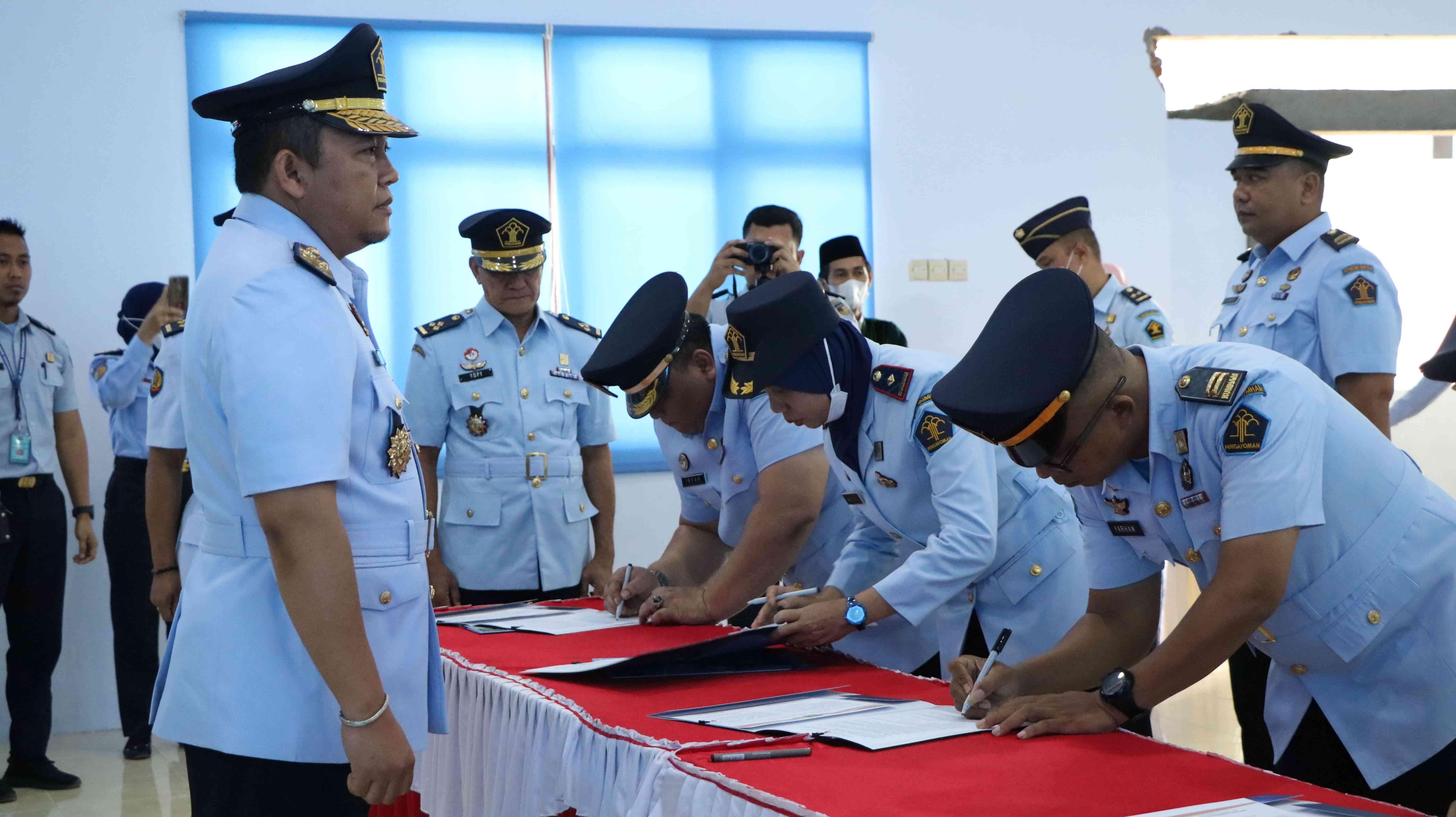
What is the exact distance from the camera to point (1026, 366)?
4.66 ft

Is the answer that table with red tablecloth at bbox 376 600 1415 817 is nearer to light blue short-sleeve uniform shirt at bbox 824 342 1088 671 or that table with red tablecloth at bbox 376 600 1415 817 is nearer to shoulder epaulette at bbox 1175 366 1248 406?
light blue short-sleeve uniform shirt at bbox 824 342 1088 671

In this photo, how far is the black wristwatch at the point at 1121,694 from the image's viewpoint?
1504 mm

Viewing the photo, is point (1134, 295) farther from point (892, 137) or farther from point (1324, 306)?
point (892, 137)

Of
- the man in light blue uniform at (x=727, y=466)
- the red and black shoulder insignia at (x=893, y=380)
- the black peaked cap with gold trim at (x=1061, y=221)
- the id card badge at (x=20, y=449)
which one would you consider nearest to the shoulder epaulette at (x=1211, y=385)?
the red and black shoulder insignia at (x=893, y=380)

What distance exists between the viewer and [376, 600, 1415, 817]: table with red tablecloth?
130 centimetres

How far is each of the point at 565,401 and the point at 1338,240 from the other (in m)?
2.01

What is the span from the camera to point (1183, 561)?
5.41ft

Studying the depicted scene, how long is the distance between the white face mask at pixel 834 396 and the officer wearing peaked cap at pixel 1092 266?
2060 millimetres

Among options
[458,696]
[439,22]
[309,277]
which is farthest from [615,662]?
[439,22]

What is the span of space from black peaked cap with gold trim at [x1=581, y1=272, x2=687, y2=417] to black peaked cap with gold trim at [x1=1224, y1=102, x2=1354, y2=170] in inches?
55.3

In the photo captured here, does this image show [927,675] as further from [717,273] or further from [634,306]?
[717,273]

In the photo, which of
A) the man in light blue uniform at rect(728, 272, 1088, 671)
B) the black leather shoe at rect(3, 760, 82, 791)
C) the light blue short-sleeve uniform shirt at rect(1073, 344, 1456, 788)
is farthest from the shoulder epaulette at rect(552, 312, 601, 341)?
the black leather shoe at rect(3, 760, 82, 791)

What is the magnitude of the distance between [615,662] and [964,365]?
2.50 feet

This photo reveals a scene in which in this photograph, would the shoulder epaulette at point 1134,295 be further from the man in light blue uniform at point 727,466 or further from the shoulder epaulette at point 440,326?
the shoulder epaulette at point 440,326
